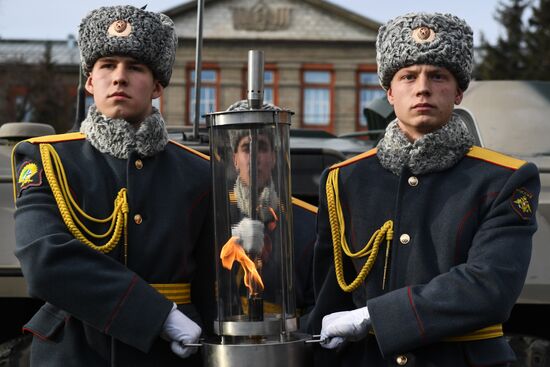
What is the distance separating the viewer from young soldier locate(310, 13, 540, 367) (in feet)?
9.78

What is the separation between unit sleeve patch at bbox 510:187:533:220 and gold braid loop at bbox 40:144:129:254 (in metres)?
1.14

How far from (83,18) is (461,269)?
142cm

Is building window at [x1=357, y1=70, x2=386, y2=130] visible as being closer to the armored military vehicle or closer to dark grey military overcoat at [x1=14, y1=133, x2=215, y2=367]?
the armored military vehicle

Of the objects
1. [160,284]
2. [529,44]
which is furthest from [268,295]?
[529,44]

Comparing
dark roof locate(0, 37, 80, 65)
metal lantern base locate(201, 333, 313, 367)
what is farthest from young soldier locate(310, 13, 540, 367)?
dark roof locate(0, 37, 80, 65)

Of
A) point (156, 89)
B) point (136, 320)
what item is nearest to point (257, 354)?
point (136, 320)

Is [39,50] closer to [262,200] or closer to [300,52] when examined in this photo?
[300,52]

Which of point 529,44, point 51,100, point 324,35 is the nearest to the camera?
point 51,100

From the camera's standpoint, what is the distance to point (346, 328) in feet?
10.0

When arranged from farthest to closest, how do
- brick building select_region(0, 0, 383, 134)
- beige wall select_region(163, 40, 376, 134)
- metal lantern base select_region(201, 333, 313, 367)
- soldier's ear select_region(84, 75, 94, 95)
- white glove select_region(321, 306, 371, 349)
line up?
1. brick building select_region(0, 0, 383, 134)
2. beige wall select_region(163, 40, 376, 134)
3. soldier's ear select_region(84, 75, 94, 95)
4. white glove select_region(321, 306, 371, 349)
5. metal lantern base select_region(201, 333, 313, 367)

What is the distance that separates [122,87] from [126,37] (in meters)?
0.15

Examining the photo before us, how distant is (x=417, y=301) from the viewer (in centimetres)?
299

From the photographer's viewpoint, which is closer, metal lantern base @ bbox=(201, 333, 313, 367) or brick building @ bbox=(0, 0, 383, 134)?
metal lantern base @ bbox=(201, 333, 313, 367)

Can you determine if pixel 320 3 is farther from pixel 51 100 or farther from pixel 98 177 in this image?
pixel 98 177
